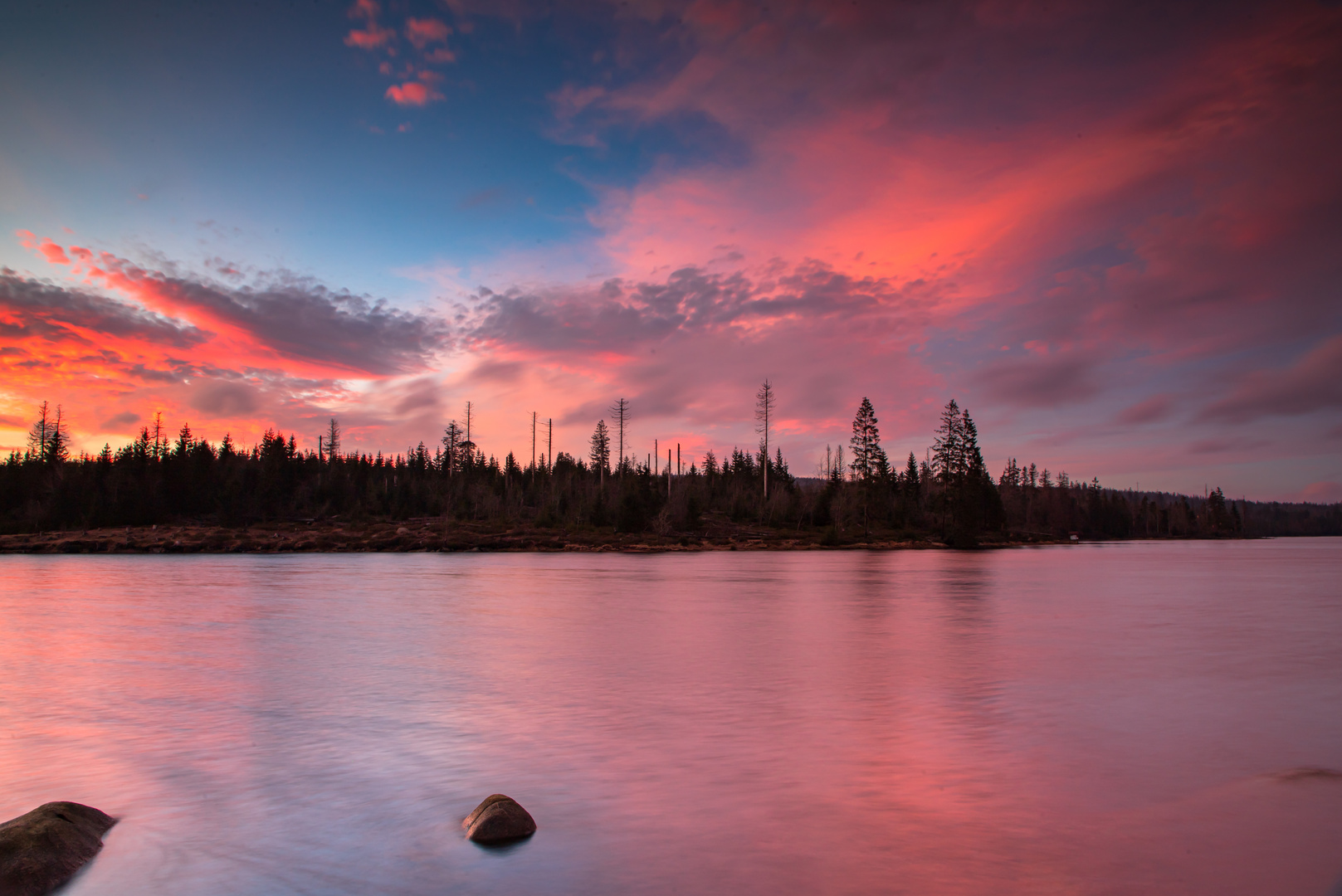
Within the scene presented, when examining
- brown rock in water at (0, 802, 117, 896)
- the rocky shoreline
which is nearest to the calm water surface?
brown rock in water at (0, 802, 117, 896)

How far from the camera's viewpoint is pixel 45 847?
4.90m

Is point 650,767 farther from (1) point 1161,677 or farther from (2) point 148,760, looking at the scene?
(1) point 1161,677

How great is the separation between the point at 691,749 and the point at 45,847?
5.66 meters

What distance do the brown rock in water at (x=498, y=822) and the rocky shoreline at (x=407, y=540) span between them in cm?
5831

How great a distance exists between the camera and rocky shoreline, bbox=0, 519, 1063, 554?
63.0 m

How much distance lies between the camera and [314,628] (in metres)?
18.1


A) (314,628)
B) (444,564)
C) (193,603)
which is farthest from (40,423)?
(314,628)

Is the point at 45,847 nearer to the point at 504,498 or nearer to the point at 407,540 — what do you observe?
the point at 407,540

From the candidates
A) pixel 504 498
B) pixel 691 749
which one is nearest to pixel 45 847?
pixel 691 749

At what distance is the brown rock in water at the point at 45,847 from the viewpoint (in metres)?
4.59

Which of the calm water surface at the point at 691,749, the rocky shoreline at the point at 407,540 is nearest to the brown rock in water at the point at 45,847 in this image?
the calm water surface at the point at 691,749

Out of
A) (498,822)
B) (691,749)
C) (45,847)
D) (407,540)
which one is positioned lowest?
(691,749)

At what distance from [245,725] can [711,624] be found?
1169 centimetres

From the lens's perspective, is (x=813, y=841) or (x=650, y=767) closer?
(x=813, y=841)
